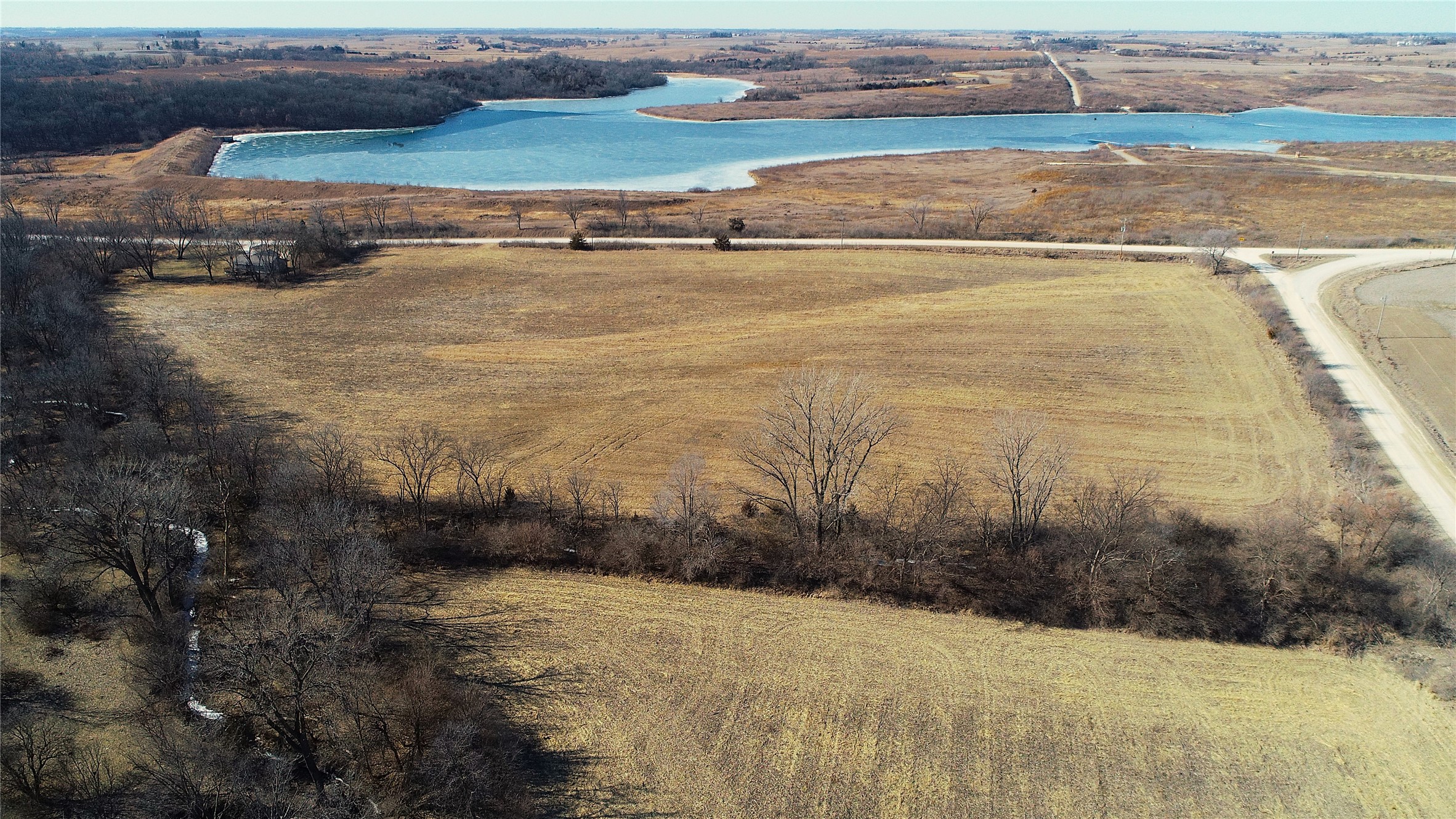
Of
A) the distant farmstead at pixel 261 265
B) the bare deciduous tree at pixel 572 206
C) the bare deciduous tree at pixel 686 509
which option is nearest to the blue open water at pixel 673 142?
the bare deciduous tree at pixel 572 206

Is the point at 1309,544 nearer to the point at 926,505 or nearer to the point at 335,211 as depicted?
the point at 926,505

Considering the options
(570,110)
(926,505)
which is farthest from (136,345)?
(570,110)

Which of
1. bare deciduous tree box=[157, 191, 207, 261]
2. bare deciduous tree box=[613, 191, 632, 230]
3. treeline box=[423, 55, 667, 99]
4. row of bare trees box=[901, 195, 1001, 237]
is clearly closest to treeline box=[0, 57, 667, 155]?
treeline box=[423, 55, 667, 99]

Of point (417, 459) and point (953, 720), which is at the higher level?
point (417, 459)

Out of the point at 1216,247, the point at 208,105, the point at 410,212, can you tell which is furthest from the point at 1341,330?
the point at 208,105

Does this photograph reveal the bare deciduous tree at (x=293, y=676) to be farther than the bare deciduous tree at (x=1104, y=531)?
No

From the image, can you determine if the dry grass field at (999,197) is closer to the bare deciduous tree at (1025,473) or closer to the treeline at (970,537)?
the treeline at (970,537)

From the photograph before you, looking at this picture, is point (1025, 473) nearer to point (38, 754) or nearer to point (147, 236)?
point (38, 754)
